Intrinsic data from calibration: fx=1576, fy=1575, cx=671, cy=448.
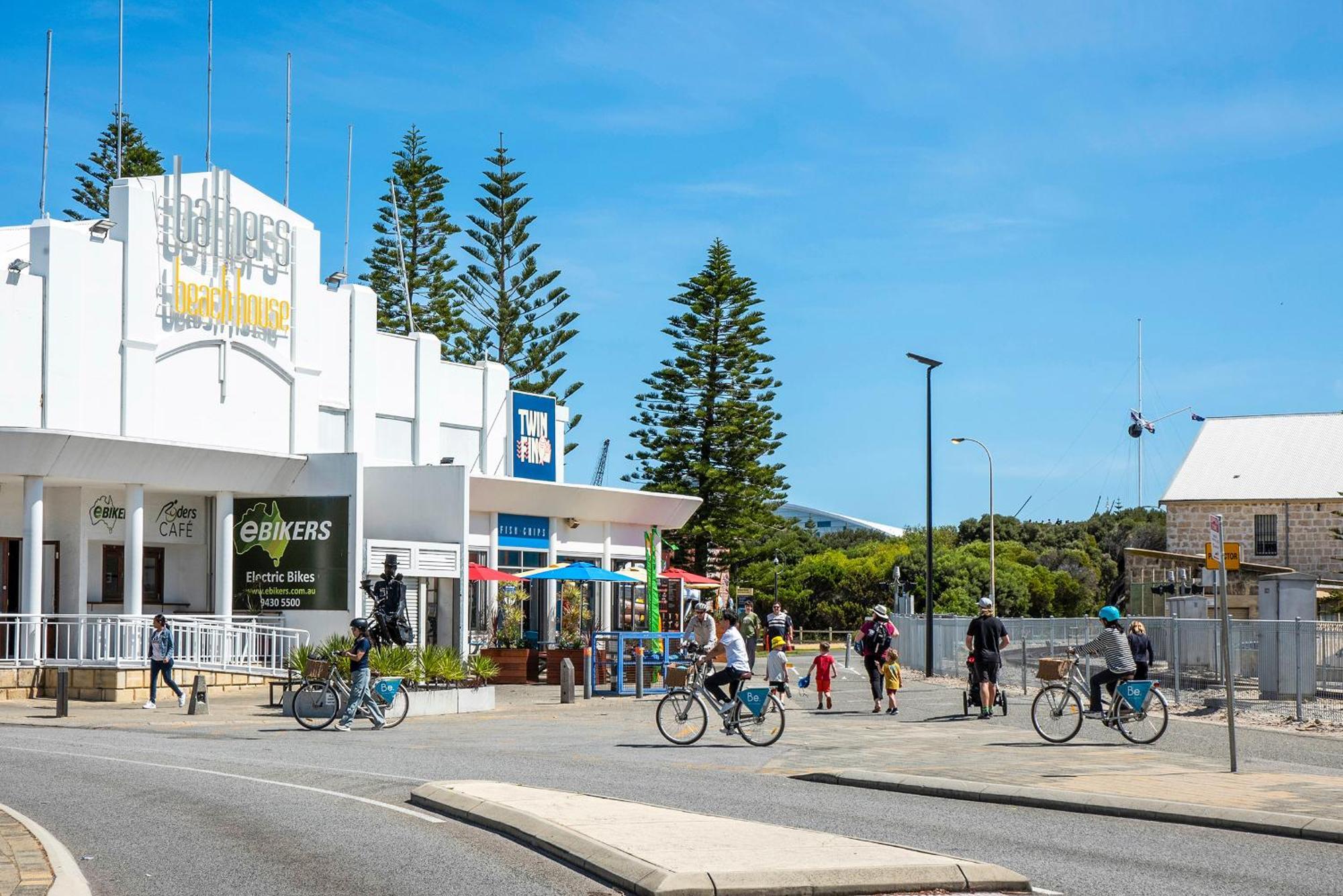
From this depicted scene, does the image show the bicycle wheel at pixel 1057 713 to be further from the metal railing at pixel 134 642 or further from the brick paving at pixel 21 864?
the metal railing at pixel 134 642

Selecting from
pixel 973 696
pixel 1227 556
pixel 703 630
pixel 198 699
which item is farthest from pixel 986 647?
pixel 198 699

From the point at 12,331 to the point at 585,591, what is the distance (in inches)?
635

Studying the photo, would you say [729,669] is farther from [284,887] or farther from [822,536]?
[822,536]

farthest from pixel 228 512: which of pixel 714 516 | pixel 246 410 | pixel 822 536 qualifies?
pixel 822 536

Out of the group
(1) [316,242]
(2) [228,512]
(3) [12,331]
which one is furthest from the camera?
(1) [316,242]

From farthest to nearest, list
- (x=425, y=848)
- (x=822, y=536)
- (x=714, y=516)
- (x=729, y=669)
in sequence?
(x=822, y=536) < (x=714, y=516) < (x=729, y=669) < (x=425, y=848)

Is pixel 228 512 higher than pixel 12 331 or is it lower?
lower

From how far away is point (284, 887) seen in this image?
8.79 metres

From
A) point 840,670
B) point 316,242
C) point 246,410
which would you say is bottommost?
point 840,670

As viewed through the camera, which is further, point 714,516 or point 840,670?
point 714,516

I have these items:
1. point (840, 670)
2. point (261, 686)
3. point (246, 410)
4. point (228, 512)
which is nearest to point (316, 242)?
point (246, 410)

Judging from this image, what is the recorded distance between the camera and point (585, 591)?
39906 millimetres

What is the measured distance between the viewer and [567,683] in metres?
27.1

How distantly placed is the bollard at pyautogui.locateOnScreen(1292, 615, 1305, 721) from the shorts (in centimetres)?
408
